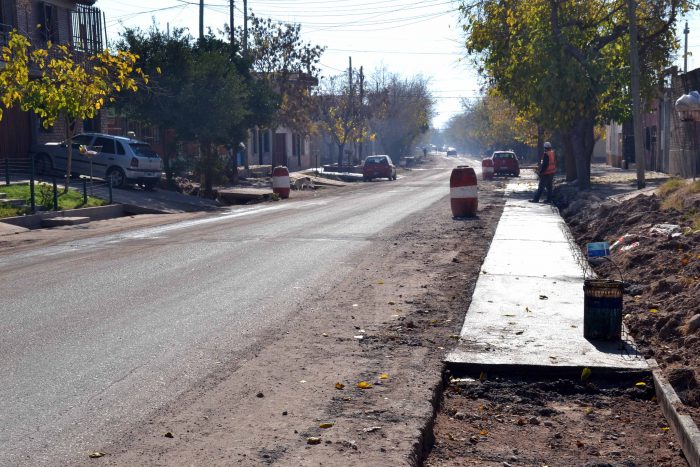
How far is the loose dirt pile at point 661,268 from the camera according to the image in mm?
7593

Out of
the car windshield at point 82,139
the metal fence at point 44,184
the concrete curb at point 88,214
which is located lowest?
the concrete curb at point 88,214

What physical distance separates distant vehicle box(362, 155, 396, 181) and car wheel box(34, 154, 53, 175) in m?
26.2

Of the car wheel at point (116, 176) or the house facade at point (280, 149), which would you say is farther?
the house facade at point (280, 149)

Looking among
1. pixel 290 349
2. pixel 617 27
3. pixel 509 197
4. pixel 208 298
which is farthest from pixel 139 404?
pixel 617 27

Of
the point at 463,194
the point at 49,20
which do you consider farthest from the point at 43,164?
the point at 463,194

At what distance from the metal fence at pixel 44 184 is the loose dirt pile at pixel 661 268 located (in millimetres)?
12862

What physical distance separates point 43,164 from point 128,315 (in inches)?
908

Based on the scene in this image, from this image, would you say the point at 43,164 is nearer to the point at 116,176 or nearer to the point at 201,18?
the point at 116,176

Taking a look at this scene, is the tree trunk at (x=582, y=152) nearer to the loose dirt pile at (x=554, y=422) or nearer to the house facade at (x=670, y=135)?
the house facade at (x=670, y=135)

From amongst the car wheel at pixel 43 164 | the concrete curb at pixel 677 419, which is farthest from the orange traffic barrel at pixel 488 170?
the concrete curb at pixel 677 419

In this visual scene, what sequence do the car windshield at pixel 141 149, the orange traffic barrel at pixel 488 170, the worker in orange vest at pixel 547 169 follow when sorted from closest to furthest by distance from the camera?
the worker in orange vest at pixel 547 169
the car windshield at pixel 141 149
the orange traffic barrel at pixel 488 170

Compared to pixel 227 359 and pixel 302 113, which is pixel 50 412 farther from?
pixel 302 113

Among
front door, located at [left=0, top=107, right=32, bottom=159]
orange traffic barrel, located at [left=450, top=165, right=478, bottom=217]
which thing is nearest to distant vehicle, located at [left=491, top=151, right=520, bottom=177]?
front door, located at [left=0, top=107, right=32, bottom=159]

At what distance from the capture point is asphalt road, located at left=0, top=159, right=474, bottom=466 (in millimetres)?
5980
